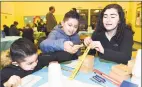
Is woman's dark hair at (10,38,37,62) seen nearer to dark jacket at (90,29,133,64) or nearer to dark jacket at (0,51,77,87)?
dark jacket at (0,51,77,87)

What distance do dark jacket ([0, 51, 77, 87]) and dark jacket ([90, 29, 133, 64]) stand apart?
248mm

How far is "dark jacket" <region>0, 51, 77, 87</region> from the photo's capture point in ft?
3.23

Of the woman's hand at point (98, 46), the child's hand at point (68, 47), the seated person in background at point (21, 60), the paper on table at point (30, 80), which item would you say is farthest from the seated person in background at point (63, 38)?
the paper on table at point (30, 80)

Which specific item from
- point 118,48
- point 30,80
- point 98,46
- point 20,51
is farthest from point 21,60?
point 118,48

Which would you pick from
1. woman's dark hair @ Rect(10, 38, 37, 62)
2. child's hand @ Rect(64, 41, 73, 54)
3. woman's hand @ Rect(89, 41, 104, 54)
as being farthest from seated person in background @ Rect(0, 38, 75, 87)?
woman's hand @ Rect(89, 41, 104, 54)

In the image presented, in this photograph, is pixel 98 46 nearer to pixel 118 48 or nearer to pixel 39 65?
pixel 118 48

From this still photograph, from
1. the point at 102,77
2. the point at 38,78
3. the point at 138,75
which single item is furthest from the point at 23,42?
the point at 138,75

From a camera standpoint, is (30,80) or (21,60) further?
(21,60)

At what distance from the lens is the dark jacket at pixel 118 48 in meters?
1.22

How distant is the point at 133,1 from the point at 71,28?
7246 mm

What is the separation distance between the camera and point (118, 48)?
4.66 ft

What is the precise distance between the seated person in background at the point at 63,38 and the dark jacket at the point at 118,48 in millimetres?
201

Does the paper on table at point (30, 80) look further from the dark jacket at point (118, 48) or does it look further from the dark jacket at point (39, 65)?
the dark jacket at point (118, 48)

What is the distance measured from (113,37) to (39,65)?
2.08ft
